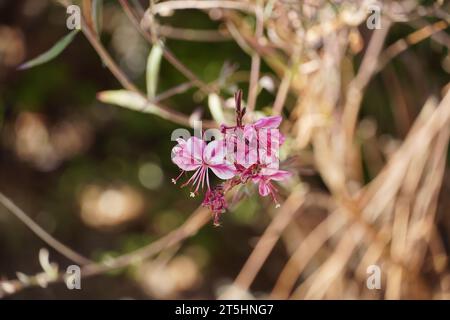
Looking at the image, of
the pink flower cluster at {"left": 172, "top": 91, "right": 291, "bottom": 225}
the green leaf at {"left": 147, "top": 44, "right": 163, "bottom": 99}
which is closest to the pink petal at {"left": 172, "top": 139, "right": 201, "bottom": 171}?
the pink flower cluster at {"left": 172, "top": 91, "right": 291, "bottom": 225}

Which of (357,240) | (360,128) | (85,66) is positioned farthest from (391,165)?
(85,66)

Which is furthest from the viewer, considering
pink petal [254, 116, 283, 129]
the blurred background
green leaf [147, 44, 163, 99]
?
the blurred background

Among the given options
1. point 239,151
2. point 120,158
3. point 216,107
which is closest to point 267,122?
point 239,151

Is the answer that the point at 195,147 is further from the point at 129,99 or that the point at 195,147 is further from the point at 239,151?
the point at 129,99

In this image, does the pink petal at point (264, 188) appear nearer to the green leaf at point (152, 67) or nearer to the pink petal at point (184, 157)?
the pink petal at point (184, 157)

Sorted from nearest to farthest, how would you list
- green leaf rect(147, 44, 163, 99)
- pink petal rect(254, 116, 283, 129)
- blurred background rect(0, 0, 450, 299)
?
pink petal rect(254, 116, 283, 129) < green leaf rect(147, 44, 163, 99) < blurred background rect(0, 0, 450, 299)

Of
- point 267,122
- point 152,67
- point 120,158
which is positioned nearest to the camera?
point 267,122

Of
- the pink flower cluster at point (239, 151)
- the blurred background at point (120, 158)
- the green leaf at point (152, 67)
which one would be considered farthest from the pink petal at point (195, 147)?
the blurred background at point (120, 158)

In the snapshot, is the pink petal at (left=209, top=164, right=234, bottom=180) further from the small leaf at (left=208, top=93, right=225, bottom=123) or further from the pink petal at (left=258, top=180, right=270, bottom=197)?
the small leaf at (left=208, top=93, right=225, bottom=123)

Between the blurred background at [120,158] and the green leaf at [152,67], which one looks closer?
the green leaf at [152,67]

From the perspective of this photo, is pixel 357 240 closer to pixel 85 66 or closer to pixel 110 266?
pixel 110 266

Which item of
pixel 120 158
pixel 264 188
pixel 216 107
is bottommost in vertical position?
pixel 264 188
